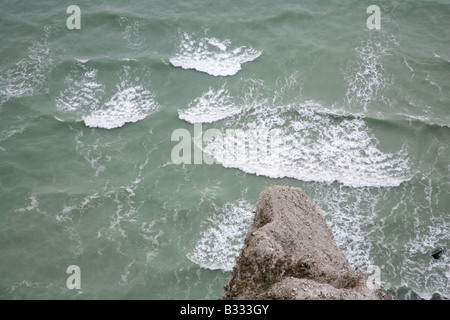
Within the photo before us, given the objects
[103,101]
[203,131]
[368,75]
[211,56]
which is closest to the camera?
[203,131]

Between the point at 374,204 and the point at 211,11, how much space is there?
12092 millimetres

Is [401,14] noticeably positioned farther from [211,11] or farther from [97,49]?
[97,49]

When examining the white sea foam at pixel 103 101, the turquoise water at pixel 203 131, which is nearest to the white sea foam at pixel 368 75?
the turquoise water at pixel 203 131

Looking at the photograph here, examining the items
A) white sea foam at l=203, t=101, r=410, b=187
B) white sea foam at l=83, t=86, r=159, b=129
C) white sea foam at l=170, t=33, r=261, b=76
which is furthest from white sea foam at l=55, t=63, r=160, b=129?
white sea foam at l=203, t=101, r=410, b=187

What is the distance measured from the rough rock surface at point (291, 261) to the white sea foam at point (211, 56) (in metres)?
11.5

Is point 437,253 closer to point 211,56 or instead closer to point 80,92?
point 211,56

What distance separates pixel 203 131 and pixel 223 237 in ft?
15.1

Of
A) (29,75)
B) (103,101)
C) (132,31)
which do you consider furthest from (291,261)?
(132,31)

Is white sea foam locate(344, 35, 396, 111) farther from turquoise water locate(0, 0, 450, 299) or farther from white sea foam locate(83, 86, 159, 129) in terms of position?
white sea foam locate(83, 86, 159, 129)

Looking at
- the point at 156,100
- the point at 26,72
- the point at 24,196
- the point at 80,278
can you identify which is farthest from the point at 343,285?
the point at 26,72

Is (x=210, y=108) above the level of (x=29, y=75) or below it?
below

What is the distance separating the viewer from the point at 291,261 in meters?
6.63

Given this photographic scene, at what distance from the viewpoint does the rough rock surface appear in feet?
19.8

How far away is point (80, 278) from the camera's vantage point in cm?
1327
